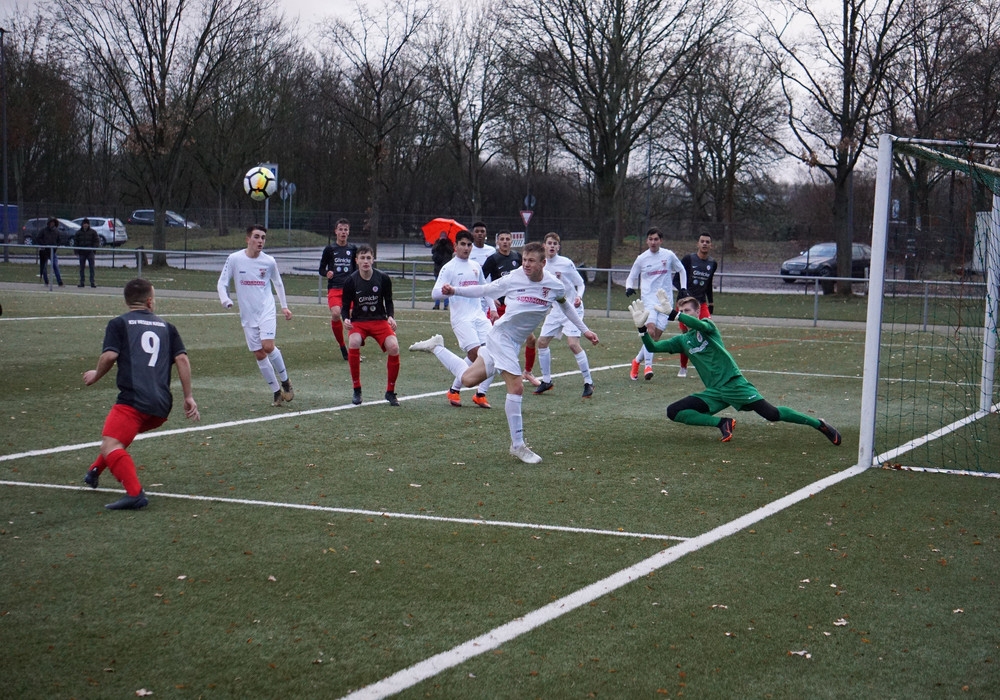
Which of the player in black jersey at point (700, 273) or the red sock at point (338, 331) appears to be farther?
the red sock at point (338, 331)

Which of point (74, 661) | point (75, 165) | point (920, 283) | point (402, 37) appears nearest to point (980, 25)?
point (920, 283)

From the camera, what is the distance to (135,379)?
6.68 meters

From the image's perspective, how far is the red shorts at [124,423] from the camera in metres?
6.60

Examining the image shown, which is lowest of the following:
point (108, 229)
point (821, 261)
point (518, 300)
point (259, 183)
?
point (518, 300)

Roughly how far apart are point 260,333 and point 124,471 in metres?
4.87

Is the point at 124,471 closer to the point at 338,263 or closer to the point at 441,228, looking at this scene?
the point at 338,263

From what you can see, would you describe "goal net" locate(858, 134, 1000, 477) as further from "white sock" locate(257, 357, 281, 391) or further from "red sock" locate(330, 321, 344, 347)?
"red sock" locate(330, 321, 344, 347)

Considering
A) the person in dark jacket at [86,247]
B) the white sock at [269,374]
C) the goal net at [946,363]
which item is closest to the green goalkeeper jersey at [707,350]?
the goal net at [946,363]

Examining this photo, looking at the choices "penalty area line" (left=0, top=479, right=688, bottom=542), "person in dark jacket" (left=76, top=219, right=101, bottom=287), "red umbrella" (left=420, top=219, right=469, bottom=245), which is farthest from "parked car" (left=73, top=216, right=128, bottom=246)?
"penalty area line" (left=0, top=479, right=688, bottom=542)

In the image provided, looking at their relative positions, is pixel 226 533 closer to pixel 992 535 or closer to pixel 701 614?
pixel 701 614

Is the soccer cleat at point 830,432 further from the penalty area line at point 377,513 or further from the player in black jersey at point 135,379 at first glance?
the player in black jersey at point 135,379

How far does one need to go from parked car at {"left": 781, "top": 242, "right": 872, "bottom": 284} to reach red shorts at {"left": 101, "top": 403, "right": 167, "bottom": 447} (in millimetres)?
37397

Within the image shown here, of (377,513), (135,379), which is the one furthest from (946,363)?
(135,379)

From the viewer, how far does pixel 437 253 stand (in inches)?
1068
